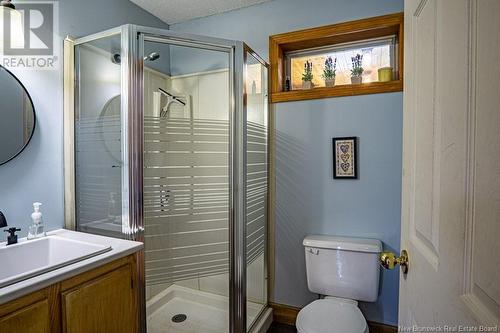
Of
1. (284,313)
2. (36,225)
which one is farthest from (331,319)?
(36,225)

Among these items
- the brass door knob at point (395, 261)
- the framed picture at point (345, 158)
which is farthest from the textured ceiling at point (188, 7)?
the brass door knob at point (395, 261)

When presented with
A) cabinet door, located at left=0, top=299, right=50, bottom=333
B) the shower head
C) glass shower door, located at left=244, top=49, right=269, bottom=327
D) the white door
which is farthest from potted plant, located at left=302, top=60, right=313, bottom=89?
cabinet door, located at left=0, top=299, right=50, bottom=333

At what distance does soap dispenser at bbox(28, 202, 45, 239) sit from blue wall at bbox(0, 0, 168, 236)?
94 millimetres

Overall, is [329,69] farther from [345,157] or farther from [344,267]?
[344,267]

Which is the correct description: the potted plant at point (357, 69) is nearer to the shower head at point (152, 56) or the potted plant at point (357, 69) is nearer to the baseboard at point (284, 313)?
the shower head at point (152, 56)

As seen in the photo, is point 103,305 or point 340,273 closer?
point 103,305

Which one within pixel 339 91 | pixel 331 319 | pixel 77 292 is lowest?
pixel 331 319

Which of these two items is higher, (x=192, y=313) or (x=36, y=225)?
(x=36, y=225)

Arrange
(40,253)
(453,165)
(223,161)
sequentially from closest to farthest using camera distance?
(453,165) < (40,253) < (223,161)

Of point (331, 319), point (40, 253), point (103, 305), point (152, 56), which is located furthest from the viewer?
point (152, 56)

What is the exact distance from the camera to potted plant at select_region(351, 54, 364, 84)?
2047 millimetres

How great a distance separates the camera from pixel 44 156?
1572 millimetres

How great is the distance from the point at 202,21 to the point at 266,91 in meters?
0.94

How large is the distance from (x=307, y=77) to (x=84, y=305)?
207cm
